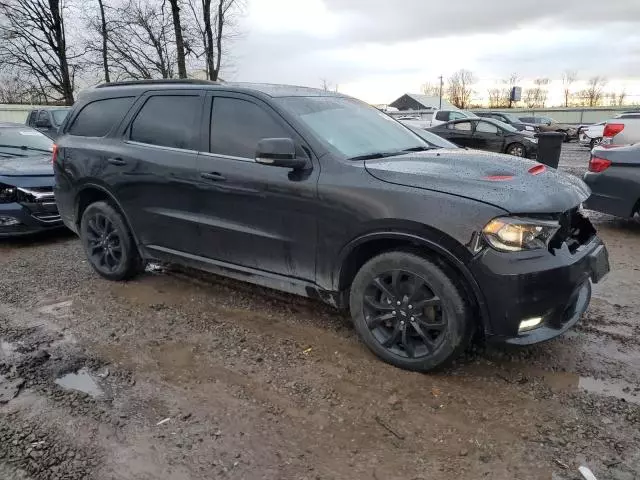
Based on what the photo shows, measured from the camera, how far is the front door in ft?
11.8

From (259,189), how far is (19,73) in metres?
34.9

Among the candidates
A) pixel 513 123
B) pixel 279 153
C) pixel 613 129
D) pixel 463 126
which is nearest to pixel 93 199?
pixel 279 153

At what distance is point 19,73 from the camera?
32.1m

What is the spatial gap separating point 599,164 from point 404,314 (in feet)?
15.7

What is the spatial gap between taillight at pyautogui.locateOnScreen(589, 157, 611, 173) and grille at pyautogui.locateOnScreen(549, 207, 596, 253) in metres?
3.70

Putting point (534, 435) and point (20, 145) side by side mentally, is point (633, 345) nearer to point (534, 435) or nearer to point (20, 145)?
point (534, 435)

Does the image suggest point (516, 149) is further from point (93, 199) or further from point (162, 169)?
point (162, 169)

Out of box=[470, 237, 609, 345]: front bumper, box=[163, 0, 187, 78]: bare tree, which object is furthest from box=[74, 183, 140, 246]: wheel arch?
box=[163, 0, 187, 78]: bare tree

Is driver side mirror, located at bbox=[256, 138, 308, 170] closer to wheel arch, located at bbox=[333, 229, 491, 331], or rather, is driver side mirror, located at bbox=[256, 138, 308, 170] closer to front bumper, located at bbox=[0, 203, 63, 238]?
wheel arch, located at bbox=[333, 229, 491, 331]

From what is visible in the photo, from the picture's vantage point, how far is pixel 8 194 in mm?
6523

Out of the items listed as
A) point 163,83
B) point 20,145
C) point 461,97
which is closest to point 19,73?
point 20,145

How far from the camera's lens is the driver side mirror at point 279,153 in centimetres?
340

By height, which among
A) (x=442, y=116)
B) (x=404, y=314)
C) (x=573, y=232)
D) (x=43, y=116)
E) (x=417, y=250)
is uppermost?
(x=442, y=116)

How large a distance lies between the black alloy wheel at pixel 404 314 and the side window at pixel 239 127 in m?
1.27
